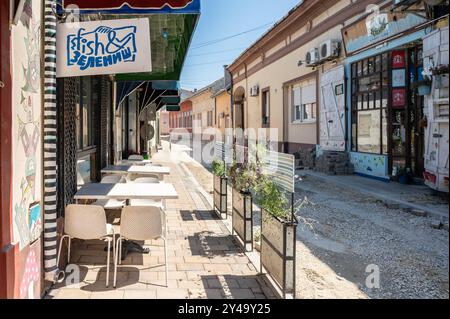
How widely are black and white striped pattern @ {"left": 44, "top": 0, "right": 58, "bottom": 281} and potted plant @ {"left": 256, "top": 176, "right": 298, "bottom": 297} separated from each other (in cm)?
181

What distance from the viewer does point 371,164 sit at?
11.1m

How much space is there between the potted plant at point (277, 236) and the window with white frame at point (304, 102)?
10676mm

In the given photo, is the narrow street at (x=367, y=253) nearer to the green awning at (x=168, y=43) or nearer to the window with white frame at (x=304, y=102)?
the green awning at (x=168, y=43)

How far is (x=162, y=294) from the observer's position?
12.0 feet

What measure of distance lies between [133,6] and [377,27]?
26.8 ft

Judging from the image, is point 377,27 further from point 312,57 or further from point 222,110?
point 222,110

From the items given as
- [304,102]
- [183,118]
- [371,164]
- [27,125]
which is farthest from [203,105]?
[27,125]

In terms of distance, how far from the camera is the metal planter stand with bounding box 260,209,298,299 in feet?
11.4

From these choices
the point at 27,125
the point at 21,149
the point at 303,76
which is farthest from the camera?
the point at 303,76

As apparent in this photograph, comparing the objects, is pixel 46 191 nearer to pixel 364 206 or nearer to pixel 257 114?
pixel 364 206

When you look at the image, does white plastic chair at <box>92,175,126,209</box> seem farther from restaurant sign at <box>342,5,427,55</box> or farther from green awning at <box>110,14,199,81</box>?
restaurant sign at <box>342,5,427,55</box>

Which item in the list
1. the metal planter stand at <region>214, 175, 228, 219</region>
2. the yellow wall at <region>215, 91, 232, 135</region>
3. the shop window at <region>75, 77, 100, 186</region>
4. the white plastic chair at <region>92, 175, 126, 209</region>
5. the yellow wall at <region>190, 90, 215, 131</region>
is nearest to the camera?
the white plastic chair at <region>92, 175, 126, 209</region>

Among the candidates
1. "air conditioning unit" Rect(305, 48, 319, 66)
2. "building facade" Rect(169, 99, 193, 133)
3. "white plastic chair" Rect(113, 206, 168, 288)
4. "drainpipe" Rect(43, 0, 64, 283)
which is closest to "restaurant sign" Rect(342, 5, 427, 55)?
"air conditioning unit" Rect(305, 48, 319, 66)

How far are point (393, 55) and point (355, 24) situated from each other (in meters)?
1.66
